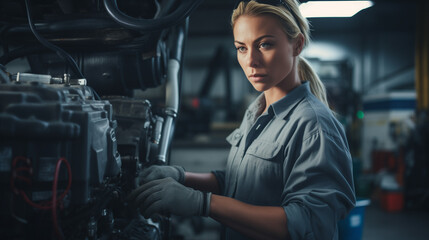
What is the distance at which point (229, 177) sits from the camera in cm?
106

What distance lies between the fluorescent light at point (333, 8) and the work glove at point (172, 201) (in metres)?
1.10

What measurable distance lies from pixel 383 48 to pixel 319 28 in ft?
5.25

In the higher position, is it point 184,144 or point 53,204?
point 53,204

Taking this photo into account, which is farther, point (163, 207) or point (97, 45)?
point (97, 45)

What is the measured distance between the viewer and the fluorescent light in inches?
58.9

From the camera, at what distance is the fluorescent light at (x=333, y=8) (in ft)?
4.91

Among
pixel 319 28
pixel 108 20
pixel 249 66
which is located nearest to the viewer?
pixel 249 66

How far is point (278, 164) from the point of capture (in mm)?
858

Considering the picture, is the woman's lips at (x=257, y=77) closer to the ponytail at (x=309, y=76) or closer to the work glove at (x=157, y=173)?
the ponytail at (x=309, y=76)

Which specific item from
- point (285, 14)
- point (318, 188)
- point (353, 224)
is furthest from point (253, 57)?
point (353, 224)

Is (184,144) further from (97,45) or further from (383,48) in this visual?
(383,48)

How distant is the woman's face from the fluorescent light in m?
0.74

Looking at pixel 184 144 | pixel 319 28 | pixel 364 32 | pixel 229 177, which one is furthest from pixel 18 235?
pixel 364 32

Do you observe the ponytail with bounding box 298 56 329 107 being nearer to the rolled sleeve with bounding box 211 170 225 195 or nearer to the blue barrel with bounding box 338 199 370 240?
the rolled sleeve with bounding box 211 170 225 195
